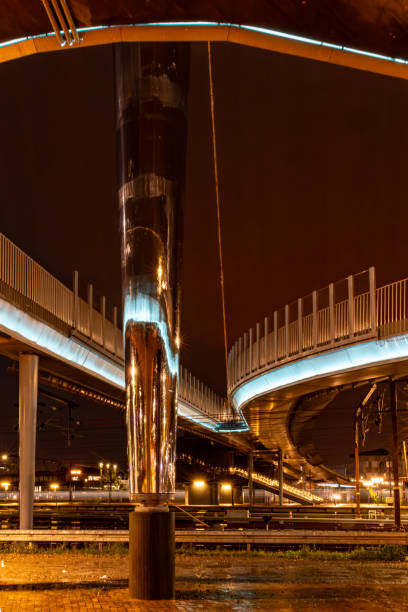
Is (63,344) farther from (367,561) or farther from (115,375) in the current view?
(367,561)

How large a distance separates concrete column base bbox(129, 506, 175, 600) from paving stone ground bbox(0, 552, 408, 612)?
0.21 meters

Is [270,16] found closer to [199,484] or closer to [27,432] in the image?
[27,432]

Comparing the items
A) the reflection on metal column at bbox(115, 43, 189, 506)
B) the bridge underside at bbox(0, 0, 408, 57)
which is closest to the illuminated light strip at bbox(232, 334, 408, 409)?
the reflection on metal column at bbox(115, 43, 189, 506)

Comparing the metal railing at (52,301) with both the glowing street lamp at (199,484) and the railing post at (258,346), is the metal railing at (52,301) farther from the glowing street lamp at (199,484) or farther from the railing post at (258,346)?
the glowing street lamp at (199,484)

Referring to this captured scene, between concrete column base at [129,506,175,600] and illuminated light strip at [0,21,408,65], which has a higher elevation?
illuminated light strip at [0,21,408,65]

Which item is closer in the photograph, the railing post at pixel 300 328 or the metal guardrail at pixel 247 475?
the railing post at pixel 300 328

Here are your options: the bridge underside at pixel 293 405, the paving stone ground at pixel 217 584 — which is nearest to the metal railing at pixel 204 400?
the bridge underside at pixel 293 405

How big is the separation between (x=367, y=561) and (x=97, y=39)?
1431 cm

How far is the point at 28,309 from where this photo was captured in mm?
20453

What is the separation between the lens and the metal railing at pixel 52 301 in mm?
19875

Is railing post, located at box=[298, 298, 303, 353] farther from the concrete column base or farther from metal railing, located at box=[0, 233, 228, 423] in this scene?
the concrete column base

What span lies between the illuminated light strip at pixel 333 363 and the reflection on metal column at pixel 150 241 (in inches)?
482

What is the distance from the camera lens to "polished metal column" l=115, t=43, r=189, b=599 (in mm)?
11797

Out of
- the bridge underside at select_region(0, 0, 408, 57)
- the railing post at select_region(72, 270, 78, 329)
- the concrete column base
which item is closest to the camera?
the bridge underside at select_region(0, 0, 408, 57)
